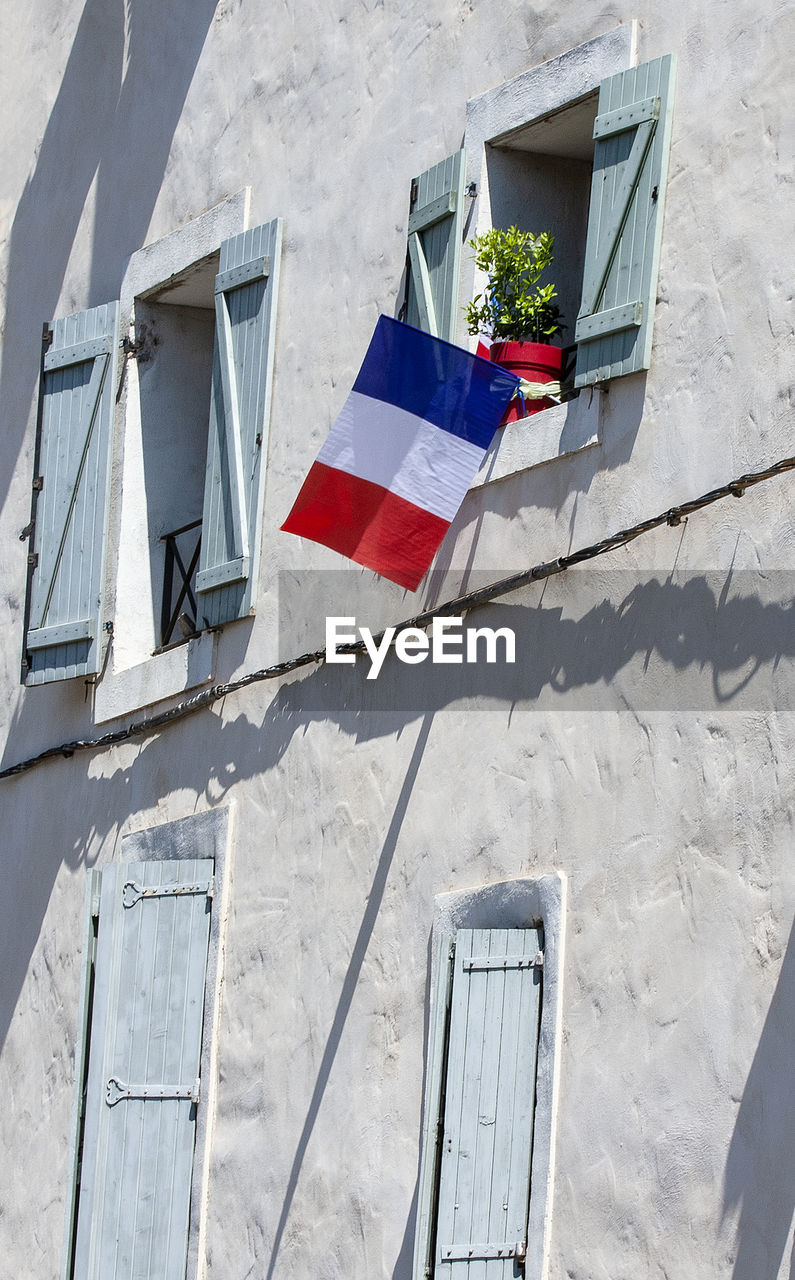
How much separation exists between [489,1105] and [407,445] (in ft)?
6.61

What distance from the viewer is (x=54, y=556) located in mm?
9242

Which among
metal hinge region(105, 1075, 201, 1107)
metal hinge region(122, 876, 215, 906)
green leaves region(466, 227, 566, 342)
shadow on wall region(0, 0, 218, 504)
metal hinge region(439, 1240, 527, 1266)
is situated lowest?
metal hinge region(439, 1240, 527, 1266)

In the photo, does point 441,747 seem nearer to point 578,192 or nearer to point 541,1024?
point 541,1024

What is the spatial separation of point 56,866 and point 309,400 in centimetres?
230

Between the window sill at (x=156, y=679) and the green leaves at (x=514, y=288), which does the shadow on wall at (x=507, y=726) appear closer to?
the window sill at (x=156, y=679)

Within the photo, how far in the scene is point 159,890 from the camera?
808cm

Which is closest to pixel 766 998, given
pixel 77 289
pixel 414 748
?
pixel 414 748

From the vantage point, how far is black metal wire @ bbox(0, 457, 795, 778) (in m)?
6.15

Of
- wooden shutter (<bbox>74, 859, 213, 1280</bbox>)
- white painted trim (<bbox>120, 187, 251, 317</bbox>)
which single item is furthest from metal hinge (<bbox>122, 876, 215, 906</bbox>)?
white painted trim (<bbox>120, 187, 251, 317</bbox>)

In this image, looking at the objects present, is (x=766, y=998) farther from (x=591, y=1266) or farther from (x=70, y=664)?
(x=70, y=664)

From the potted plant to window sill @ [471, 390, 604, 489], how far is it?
10 cm

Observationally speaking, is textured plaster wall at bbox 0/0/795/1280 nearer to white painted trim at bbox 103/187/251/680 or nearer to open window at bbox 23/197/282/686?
white painted trim at bbox 103/187/251/680

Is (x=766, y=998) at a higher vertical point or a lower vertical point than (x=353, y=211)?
lower

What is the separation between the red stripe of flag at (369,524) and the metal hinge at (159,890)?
163 centimetres
